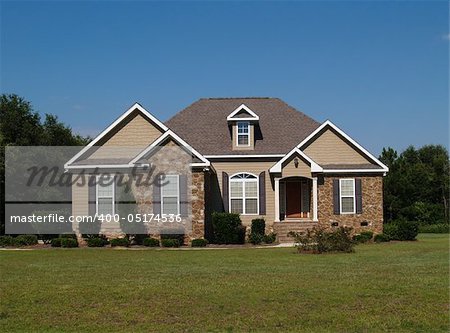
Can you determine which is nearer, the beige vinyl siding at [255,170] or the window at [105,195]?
the window at [105,195]

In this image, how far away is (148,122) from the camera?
31000mm

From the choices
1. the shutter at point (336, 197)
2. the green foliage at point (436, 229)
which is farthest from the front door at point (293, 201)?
the green foliage at point (436, 229)

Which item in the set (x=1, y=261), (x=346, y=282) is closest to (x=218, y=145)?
(x=1, y=261)

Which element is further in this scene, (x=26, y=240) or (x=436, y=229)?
(x=436, y=229)

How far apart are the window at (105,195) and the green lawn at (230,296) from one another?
10950 mm

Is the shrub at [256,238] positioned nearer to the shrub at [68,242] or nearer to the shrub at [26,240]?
the shrub at [68,242]

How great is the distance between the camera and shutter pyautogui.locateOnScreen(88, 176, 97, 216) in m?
29.5

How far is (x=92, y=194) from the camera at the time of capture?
29547 mm

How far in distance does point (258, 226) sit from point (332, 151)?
553 cm

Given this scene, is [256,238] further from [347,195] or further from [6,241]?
[6,241]

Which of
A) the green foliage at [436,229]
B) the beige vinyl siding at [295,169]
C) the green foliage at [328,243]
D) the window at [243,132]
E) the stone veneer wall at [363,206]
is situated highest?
the window at [243,132]

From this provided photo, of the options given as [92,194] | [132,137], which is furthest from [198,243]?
[132,137]

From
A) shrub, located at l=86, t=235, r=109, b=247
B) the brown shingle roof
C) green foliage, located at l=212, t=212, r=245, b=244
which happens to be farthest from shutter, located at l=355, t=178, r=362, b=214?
shrub, located at l=86, t=235, r=109, b=247

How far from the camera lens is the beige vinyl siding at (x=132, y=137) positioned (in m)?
30.9
